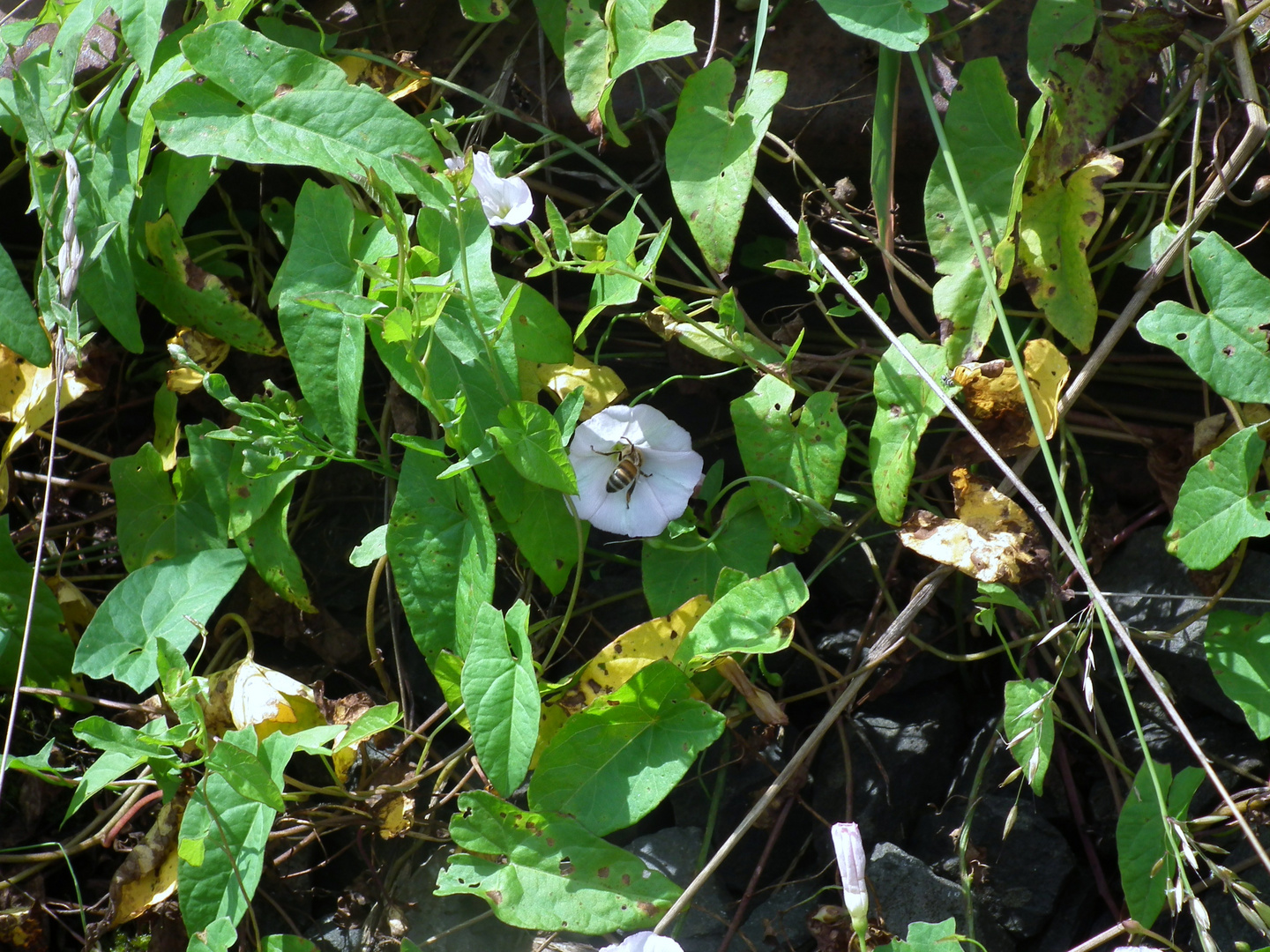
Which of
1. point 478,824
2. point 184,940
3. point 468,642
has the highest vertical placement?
point 468,642

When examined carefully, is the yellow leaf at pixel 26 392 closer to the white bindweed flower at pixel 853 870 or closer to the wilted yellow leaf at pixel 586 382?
the wilted yellow leaf at pixel 586 382

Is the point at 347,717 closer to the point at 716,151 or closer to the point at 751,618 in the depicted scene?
the point at 751,618

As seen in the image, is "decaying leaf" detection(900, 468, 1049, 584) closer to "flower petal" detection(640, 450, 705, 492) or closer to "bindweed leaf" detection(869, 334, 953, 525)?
"bindweed leaf" detection(869, 334, 953, 525)

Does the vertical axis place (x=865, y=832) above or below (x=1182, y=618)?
below

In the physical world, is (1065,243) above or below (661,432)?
above

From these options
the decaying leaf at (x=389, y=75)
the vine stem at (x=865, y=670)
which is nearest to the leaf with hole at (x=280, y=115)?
the decaying leaf at (x=389, y=75)

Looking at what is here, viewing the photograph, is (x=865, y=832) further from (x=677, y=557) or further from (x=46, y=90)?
(x=46, y=90)

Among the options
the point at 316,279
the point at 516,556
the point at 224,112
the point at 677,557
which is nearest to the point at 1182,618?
the point at 677,557

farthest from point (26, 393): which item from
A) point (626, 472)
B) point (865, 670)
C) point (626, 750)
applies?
point (865, 670)
